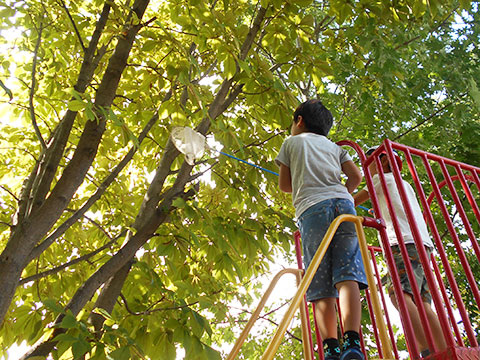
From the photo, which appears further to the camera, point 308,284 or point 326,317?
point 326,317

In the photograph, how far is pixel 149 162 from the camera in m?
4.00

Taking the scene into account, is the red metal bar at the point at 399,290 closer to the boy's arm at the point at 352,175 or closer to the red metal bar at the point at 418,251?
the red metal bar at the point at 418,251

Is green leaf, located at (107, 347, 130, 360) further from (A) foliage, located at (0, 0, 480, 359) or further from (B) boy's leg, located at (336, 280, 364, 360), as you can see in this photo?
(B) boy's leg, located at (336, 280, 364, 360)

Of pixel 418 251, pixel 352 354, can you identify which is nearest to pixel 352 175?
pixel 418 251

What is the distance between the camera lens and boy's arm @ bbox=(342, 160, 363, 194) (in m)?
2.45

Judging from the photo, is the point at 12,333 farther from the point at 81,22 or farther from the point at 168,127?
the point at 81,22

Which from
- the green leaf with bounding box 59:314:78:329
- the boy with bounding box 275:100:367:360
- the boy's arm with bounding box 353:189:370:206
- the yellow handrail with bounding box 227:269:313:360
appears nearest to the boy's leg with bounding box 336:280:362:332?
the boy with bounding box 275:100:367:360

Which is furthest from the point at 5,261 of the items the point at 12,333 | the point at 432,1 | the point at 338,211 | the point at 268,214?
the point at 432,1

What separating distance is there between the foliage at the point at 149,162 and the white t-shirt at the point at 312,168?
21.3 inches

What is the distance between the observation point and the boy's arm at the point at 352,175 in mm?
2447

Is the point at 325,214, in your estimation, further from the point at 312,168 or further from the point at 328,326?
the point at 328,326

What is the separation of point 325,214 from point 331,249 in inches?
7.2

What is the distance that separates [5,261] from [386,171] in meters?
2.73

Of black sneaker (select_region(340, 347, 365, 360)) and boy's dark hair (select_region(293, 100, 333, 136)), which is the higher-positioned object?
boy's dark hair (select_region(293, 100, 333, 136))
